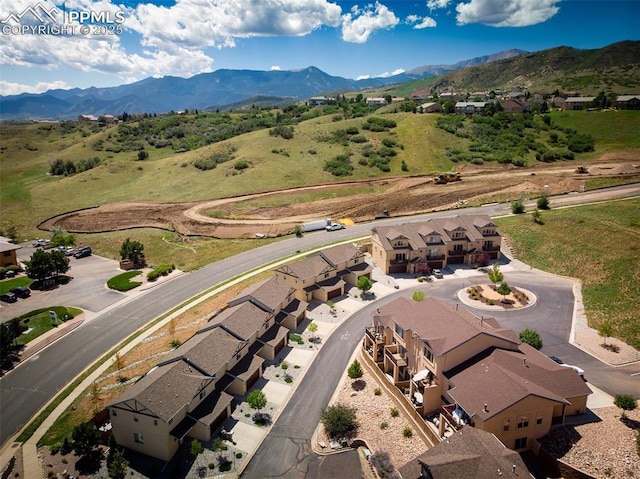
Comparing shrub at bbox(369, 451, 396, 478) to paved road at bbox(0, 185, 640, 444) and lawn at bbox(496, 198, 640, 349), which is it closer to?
lawn at bbox(496, 198, 640, 349)

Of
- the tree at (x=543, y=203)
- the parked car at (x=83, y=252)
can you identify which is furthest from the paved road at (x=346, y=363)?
the parked car at (x=83, y=252)

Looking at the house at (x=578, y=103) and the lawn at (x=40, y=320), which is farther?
the house at (x=578, y=103)

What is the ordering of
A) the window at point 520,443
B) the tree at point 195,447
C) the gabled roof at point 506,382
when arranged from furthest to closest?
the tree at point 195,447 → the window at point 520,443 → the gabled roof at point 506,382

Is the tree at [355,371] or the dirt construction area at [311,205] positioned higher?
the dirt construction area at [311,205]

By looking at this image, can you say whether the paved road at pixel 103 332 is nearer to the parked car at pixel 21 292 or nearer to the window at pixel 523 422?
the parked car at pixel 21 292

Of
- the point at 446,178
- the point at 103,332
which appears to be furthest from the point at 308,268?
the point at 446,178

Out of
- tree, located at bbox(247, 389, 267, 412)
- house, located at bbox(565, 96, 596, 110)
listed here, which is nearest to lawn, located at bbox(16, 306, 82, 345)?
tree, located at bbox(247, 389, 267, 412)
